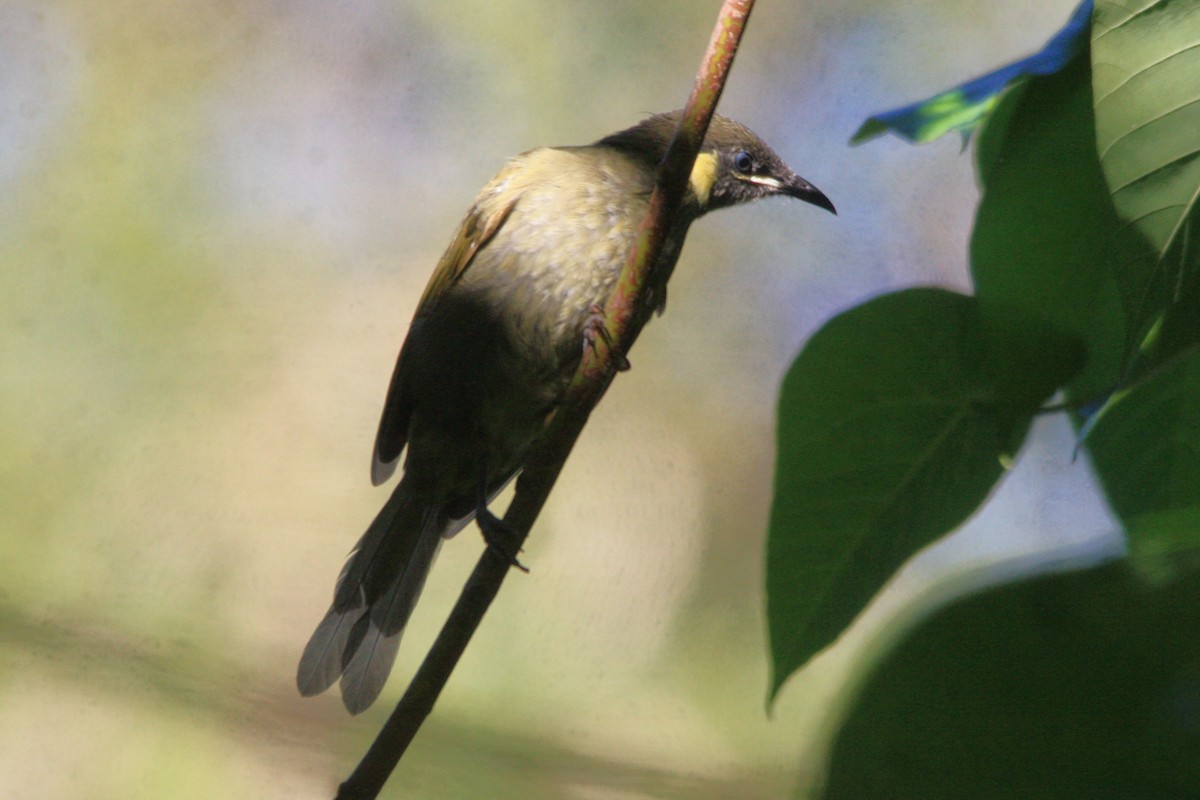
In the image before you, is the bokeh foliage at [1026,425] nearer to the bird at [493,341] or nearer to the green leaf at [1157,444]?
the green leaf at [1157,444]

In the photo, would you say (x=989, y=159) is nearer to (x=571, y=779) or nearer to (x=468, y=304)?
(x=571, y=779)

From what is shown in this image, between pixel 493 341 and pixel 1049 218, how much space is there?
3.62ft

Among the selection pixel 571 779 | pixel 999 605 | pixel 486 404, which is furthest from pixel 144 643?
pixel 999 605

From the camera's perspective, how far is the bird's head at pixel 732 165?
1929mm

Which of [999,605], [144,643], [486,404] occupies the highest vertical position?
[999,605]

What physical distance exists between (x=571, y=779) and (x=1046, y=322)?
33.1 inches

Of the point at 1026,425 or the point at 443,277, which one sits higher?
the point at 1026,425

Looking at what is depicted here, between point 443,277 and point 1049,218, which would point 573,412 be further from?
point 443,277

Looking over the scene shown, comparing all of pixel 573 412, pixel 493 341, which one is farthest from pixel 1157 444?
pixel 493 341

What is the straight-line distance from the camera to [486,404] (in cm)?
172

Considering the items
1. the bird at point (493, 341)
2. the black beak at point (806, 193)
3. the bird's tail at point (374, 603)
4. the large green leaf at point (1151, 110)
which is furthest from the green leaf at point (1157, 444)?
the black beak at point (806, 193)

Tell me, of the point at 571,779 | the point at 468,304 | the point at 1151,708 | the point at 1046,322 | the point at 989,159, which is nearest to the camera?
the point at 1151,708

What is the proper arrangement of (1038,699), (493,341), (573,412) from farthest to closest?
1. (493,341)
2. (573,412)
3. (1038,699)

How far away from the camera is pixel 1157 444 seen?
0.55m
